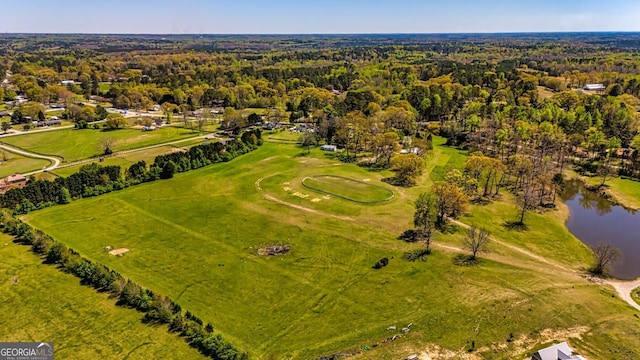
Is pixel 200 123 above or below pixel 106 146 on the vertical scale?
above

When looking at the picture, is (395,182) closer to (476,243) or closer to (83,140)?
(476,243)

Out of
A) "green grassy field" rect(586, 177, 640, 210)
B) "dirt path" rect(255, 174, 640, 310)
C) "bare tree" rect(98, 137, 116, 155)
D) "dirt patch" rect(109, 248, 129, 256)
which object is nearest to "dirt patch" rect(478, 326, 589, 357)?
"dirt path" rect(255, 174, 640, 310)

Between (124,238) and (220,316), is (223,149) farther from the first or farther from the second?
(220,316)

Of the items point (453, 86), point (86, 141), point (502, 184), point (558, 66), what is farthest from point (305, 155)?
point (558, 66)

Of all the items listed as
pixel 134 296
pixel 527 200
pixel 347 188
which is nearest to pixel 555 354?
pixel 527 200

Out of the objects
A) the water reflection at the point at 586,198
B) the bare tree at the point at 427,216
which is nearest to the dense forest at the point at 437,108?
the water reflection at the point at 586,198
